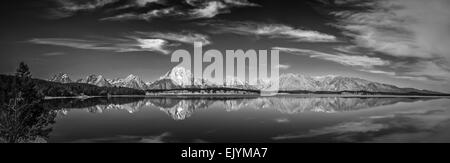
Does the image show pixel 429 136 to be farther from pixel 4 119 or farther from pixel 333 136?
pixel 4 119

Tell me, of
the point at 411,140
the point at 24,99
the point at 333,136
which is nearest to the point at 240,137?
the point at 333,136

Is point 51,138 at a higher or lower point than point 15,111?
lower
